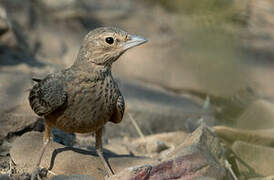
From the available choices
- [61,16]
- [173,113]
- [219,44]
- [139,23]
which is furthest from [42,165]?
[139,23]

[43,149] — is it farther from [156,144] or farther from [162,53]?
[162,53]

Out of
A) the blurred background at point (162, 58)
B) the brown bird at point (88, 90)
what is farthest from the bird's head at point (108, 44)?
the blurred background at point (162, 58)

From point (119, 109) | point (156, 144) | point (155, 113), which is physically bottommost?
point (155, 113)

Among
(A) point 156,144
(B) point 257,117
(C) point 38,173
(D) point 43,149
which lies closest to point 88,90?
(D) point 43,149

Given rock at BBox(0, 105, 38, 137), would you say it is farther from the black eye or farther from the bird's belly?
the black eye

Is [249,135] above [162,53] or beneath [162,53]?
above

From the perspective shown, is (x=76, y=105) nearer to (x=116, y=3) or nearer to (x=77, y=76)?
(x=77, y=76)
